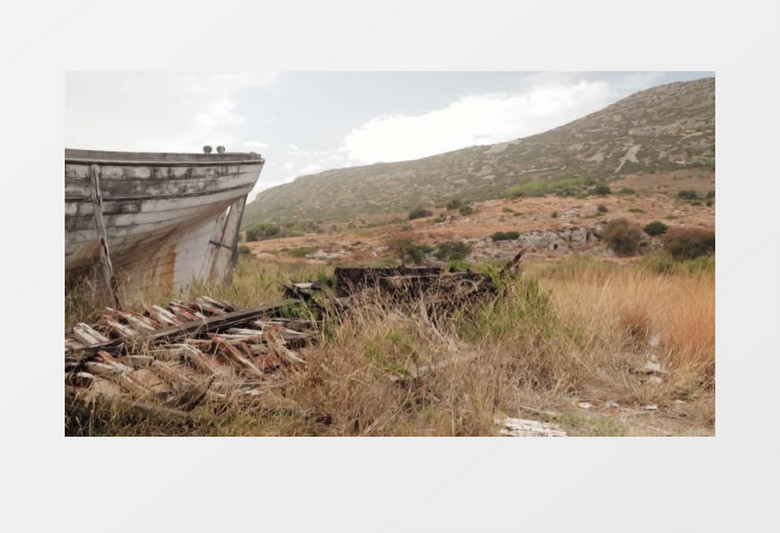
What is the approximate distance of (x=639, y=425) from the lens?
3289 millimetres

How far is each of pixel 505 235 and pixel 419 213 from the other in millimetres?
960

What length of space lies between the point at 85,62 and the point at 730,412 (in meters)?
4.50

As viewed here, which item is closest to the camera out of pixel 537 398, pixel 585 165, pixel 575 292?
pixel 537 398

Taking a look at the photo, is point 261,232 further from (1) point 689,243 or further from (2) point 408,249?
(1) point 689,243

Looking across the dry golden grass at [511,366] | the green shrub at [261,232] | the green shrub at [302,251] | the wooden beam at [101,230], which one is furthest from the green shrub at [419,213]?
the wooden beam at [101,230]

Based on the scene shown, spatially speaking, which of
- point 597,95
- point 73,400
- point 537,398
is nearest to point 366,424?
point 537,398

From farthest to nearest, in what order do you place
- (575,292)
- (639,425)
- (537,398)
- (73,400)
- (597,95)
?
(575,292), (597,95), (537,398), (639,425), (73,400)

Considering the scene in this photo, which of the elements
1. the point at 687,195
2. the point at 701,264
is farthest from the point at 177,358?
the point at 687,195

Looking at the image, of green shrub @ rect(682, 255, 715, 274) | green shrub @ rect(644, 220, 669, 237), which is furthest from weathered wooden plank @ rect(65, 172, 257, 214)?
green shrub @ rect(682, 255, 715, 274)

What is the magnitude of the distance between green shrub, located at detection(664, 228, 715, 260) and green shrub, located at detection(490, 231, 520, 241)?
1.70m

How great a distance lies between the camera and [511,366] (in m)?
3.77

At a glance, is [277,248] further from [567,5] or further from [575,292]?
[567,5]

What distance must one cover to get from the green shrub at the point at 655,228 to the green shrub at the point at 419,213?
205 cm

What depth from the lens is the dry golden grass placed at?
307cm
